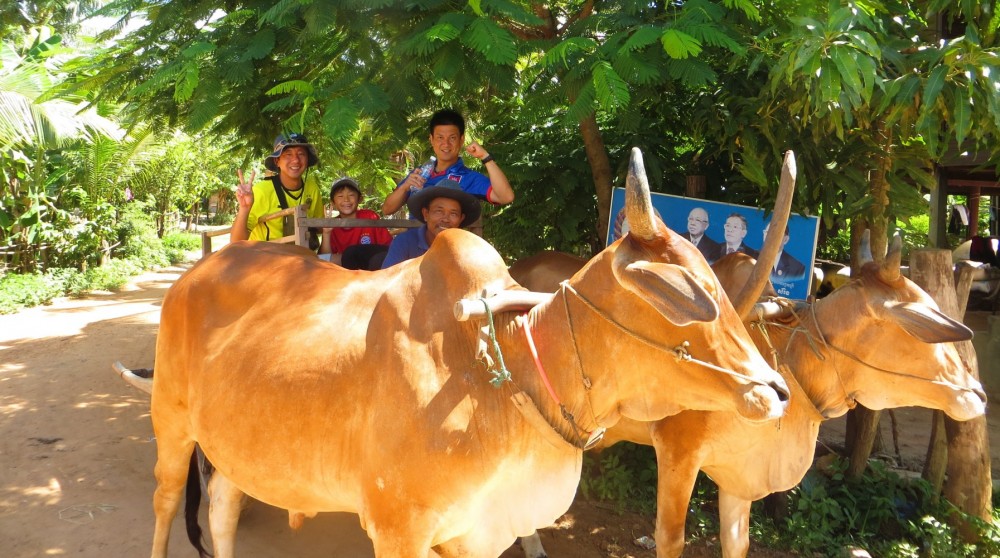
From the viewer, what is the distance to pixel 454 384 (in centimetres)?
229

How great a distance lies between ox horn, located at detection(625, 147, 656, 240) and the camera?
1.90 metres

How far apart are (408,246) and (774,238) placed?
1847 mm

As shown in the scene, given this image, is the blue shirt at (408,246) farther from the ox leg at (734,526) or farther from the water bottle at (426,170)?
the ox leg at (734,526)

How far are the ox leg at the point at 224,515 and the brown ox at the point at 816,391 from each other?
205cm

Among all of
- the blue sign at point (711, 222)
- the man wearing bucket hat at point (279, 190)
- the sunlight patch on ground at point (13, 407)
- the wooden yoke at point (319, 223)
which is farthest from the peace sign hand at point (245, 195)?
the sunlight patch on ground at point (13, 407)

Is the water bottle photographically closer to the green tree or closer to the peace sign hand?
the peace sign hand

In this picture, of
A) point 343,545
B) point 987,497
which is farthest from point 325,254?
point 987,497

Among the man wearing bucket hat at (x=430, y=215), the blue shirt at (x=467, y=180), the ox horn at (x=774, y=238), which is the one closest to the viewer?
the ox horn at (x=774, y=238)

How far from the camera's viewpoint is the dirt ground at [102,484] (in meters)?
4.25

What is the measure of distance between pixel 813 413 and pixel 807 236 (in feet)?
3.90

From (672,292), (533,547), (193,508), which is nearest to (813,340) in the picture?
(672,292)

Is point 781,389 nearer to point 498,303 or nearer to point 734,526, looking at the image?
point 498,303

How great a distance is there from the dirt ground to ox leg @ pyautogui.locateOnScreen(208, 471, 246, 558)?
2.13ft

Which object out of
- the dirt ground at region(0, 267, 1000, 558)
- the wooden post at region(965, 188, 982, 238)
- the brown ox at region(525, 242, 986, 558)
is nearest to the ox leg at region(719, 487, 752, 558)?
the brown ox at region(525, 242, 986, 558)
